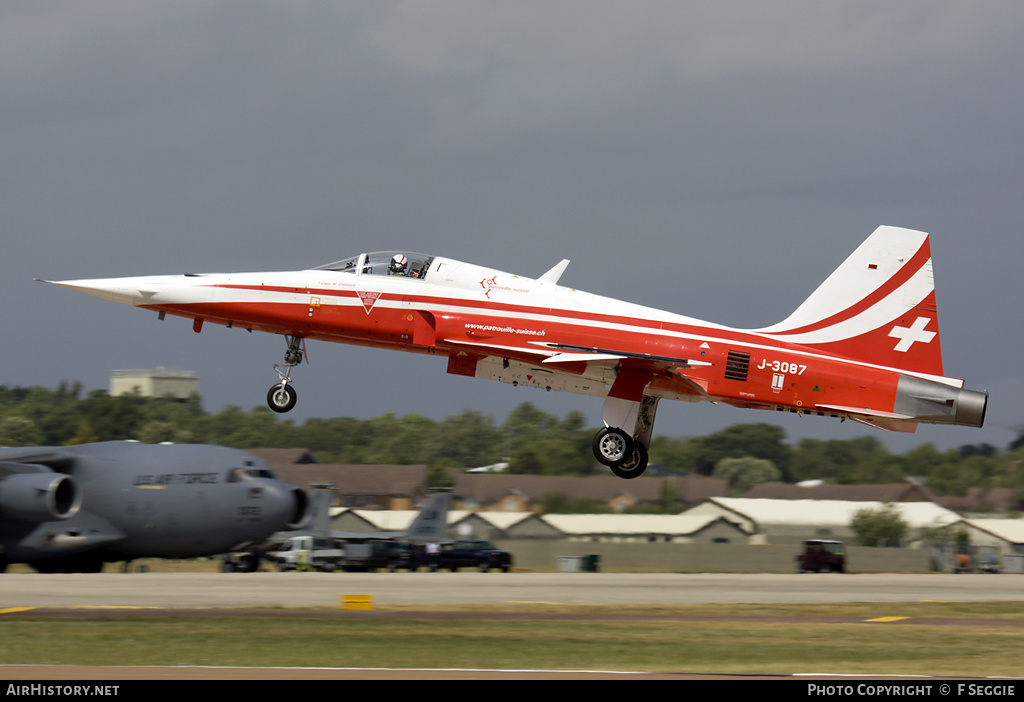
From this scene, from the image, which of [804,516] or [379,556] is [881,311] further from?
[804,516]

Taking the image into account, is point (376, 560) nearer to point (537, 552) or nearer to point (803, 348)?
point (537, 552)

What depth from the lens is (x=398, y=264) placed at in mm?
24656

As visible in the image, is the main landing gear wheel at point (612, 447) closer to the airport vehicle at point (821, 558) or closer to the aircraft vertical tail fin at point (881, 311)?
the aircraft vertical tail fin at point (881, 311)

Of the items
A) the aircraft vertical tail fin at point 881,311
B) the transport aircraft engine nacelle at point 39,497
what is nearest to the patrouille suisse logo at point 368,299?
the aircraft vertical tail fin at point 881,311

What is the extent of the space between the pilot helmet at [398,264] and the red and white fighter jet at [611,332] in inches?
1.1

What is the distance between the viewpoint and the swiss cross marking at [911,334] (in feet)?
81.6

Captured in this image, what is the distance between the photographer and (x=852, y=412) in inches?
953

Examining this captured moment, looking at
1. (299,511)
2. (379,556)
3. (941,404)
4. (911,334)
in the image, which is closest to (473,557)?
(379,556)

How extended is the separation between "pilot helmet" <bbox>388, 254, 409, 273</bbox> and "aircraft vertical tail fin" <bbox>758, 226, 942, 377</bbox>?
811cm

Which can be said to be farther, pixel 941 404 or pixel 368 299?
pixel 368 299

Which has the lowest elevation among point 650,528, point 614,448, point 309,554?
point 309,554

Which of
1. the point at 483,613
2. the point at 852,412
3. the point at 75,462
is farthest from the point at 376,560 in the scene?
the point at 852,412

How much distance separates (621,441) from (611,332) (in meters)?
2.37

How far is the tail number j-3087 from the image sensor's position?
80.0 feet
